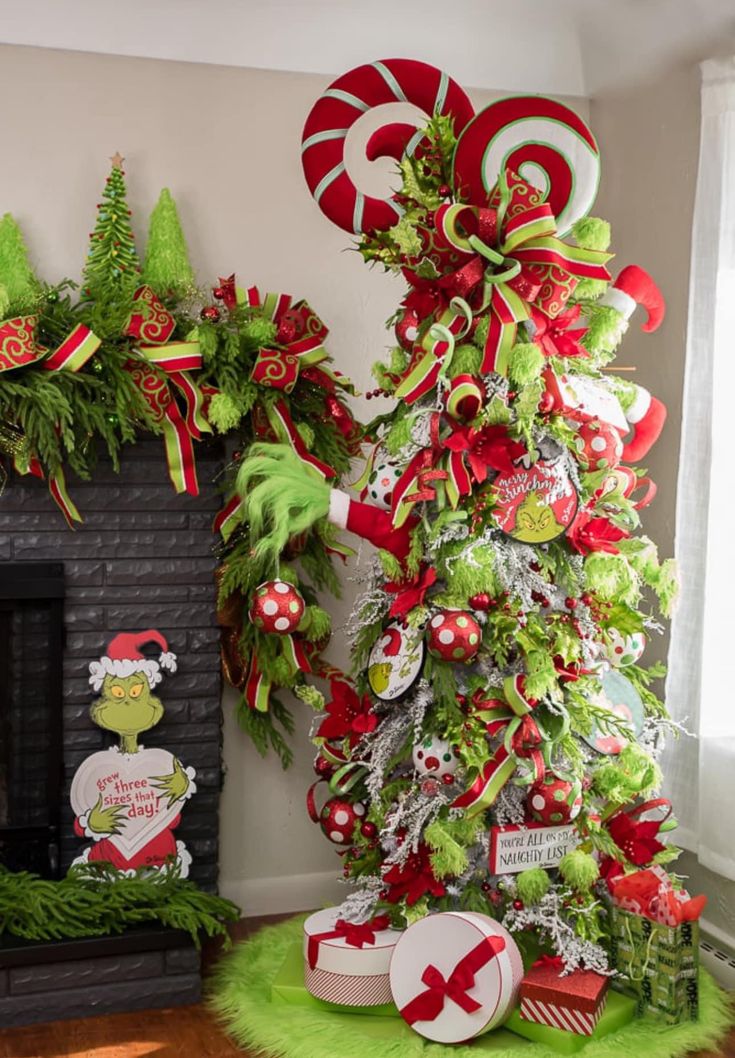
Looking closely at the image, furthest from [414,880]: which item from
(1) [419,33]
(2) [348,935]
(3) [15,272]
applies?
(1) [419,33]

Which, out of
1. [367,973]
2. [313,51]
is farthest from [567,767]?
[313,51]

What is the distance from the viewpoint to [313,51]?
3105 mm

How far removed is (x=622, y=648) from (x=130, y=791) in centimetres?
116

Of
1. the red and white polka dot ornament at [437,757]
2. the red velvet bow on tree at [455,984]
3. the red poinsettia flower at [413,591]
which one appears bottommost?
the red velvet bow on tree at [455,984]

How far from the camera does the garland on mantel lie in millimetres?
2672

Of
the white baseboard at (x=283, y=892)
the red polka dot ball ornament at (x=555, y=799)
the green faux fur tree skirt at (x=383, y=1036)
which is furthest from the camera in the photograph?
the white baseboard at (x=283, y=892)

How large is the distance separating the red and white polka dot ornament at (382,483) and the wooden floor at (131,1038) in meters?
1.13

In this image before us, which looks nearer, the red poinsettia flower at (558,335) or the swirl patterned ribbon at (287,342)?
the red poinsettia flower at (558,335)

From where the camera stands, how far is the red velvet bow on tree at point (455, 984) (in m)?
2.33

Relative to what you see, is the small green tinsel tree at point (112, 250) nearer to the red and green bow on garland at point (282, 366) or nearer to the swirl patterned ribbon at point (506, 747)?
the red and green bow on garland at point (282, 366)

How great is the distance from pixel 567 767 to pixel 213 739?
0.91 metres

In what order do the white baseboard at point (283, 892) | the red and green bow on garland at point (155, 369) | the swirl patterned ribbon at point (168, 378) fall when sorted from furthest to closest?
the white baseboard at point (283, 892) < the swirl patterned ribbon at point (168, 378) < the red and green bow on garland at point (155, 369)

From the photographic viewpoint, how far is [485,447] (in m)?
2.46

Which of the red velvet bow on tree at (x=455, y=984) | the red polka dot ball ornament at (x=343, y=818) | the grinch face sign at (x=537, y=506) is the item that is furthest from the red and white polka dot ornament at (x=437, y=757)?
the grinch face sign at (x=537, y=506)
